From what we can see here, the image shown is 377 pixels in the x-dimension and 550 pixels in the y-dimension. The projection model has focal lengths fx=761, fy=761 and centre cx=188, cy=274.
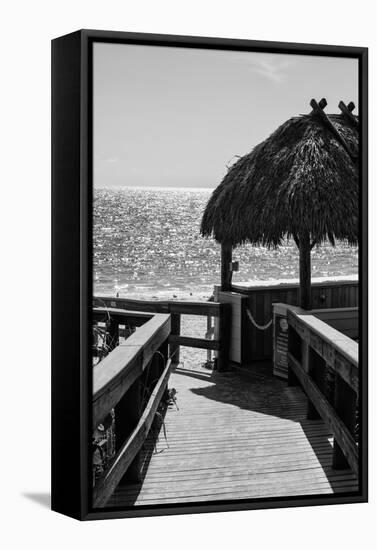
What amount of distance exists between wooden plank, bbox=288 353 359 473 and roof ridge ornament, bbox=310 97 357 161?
1.55 meters

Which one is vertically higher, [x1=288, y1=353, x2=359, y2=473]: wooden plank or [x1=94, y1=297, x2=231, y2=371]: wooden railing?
[x1=94, y1=297, x2=231, y2=371]: wooden railing

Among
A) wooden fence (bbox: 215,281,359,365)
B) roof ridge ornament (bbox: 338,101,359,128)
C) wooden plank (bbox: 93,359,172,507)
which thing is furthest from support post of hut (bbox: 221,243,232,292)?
roof ridge ornament (bbox: 338,101,359,128)

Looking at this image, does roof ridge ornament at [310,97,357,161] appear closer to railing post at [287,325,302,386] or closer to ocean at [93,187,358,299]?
ocean at [93,187,358,299]

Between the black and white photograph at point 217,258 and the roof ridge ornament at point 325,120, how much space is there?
2cm

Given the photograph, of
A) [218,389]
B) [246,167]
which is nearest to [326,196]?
[246,167]

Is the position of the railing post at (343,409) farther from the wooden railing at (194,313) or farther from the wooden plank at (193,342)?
the wooden plank at (193,342)

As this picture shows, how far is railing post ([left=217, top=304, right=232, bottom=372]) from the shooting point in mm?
5773

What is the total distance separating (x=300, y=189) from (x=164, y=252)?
125 cm

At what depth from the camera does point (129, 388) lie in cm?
435

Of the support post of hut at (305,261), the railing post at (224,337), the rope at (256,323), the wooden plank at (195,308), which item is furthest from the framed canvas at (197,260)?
the rope at (256,323)

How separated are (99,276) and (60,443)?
3.02ft

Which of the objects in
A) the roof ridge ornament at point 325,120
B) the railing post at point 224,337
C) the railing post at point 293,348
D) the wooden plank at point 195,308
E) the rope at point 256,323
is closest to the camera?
the roof ridge ornament at point 325,120

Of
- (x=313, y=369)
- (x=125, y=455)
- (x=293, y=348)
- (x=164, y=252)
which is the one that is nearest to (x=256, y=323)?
(x=293, y=348)

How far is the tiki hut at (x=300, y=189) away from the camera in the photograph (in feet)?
15.6
